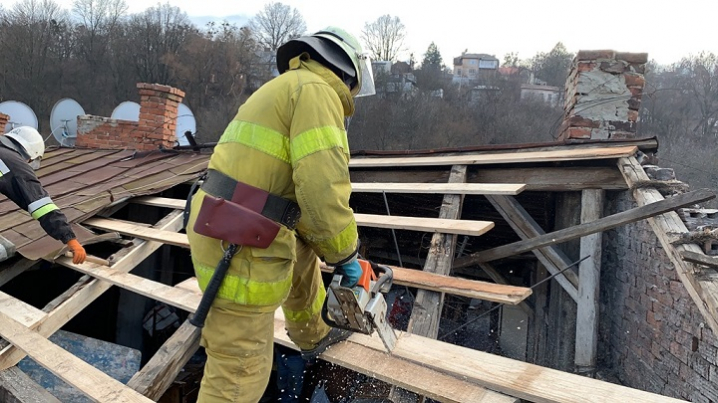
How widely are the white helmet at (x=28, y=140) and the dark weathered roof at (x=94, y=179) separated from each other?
1.81 feet

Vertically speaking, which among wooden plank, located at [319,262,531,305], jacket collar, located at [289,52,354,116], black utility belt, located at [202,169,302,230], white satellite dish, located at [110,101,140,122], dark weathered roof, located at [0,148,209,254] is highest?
jacket collar, located at [289,52,354,116]

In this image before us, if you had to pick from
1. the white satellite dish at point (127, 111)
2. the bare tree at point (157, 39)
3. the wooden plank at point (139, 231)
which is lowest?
the wooden plank at point (139, 231)

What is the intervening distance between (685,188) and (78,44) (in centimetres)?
3474

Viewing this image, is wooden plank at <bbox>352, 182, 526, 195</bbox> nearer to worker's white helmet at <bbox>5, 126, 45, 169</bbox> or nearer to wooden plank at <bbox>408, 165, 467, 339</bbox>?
wooden plank at <bbox>408, 165, 467, 339</bbox>

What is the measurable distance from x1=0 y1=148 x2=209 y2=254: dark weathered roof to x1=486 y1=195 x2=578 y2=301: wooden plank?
3.22 m

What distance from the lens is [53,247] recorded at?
324cm

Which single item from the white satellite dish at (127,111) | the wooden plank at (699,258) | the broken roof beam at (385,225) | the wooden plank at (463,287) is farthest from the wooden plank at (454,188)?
the white satellite dish at (127,111)

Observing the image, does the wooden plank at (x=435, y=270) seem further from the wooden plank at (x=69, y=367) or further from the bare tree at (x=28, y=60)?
the bare tree at (x=28, y=60)

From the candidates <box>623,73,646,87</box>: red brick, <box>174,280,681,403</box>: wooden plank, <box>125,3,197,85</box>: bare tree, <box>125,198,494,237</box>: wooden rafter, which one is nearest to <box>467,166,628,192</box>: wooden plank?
<box>125,198,494,237</box>: wooden rafter

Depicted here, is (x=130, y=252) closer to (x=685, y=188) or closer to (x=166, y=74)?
(x=685, y=188)

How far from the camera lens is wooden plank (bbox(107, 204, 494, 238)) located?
9.35ft

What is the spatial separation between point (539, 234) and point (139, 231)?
10.8 feet

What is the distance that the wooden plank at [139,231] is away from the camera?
11.3ft

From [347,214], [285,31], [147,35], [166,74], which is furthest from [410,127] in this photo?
[347,214]
